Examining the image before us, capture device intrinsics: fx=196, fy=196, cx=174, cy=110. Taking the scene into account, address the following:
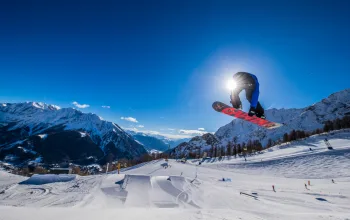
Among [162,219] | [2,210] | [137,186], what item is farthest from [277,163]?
[2,210]

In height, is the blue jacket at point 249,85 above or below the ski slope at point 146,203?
above

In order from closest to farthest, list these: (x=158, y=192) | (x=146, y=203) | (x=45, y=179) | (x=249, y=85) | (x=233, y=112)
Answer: (x=249, y=85)
(x=146, y=203)
(x=233, y=112)
(x=158, y=192)
(x=45, y=179)

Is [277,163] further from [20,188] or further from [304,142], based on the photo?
[20,188]

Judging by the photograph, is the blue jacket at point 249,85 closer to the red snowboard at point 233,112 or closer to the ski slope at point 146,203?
the red snowboard at point 233,112

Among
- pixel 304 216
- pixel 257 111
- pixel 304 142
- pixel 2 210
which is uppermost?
pixel 304 142

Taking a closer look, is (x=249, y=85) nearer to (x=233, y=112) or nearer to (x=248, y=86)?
(x=248, y=86)

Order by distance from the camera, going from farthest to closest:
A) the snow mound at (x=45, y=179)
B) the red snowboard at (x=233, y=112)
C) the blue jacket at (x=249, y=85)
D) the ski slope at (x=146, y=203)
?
the snow mound at (x=45, y=179)
the red snowboard at (x=233, y=112)
the ski slope at (x=146, y=203)
the blue jacket at (x=249, y=85)

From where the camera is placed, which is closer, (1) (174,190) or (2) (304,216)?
(2) (304,216)

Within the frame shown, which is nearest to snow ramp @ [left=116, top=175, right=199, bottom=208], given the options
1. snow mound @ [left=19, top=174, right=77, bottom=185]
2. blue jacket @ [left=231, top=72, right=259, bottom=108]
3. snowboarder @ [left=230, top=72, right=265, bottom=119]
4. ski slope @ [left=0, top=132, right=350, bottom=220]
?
ski slope @ [left=0, top=132, right=350, bottom=220]

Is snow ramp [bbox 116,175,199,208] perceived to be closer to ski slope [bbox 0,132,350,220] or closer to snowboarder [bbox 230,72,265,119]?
ski slope [bbox 0,132,350,220]

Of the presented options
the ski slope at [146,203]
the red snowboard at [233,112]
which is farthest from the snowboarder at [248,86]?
the ski slope at [146,203]

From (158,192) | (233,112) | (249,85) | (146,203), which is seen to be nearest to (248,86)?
(249,85)

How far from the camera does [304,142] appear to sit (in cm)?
8381

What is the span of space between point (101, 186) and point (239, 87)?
13038mm
